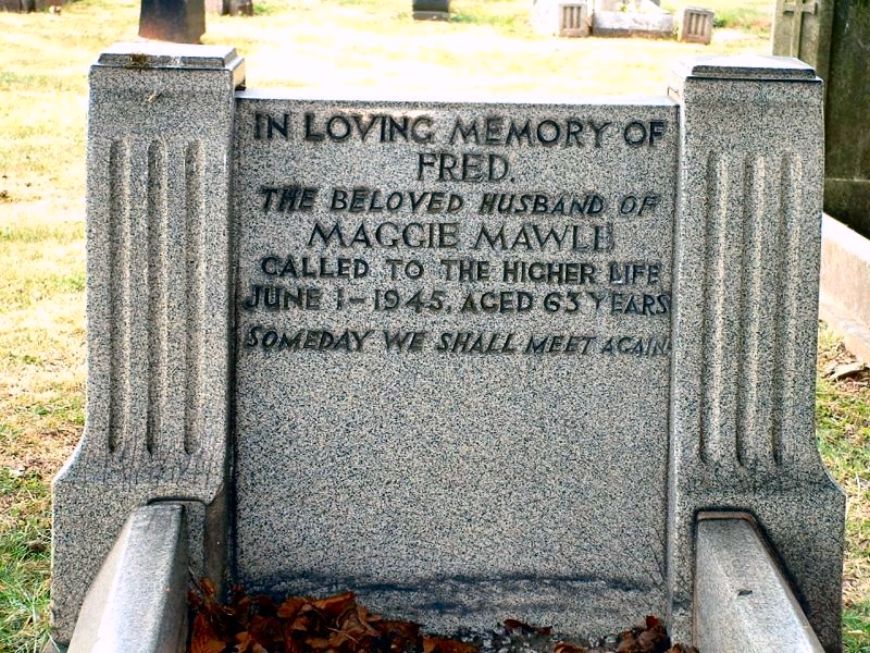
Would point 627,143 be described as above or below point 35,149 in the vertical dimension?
above

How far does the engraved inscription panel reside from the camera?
369 centimetres

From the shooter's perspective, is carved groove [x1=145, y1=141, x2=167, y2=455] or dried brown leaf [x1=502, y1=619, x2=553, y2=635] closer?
carved groove [x1=145, y1=141, x2=167, y2=455]

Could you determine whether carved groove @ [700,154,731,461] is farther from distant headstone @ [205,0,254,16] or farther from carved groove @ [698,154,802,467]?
distant headstone @ [205,0,254,16]

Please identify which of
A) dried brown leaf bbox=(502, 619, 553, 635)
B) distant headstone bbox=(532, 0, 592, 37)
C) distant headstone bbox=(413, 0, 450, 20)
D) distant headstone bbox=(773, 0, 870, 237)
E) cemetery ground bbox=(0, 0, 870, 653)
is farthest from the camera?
distant headstone bbox=(413, 0, 450, 20)

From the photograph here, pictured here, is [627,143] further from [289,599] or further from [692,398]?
[289,599]

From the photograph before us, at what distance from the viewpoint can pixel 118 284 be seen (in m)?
3.62

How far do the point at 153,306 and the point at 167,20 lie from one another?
11.9 m

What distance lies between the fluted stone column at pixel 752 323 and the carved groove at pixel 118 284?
1457mm

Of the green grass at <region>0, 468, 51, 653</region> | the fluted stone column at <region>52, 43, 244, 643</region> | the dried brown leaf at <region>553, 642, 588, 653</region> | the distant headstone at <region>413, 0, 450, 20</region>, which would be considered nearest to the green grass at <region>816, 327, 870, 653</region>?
the dried brown leaf at <region>553, 642, 588, 653</region>

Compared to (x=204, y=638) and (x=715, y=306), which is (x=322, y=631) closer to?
(x=204, y=638)

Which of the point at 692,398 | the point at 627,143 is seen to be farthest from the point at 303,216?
the point at 692,398

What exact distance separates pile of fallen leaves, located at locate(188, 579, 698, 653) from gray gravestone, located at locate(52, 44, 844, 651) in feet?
0.25

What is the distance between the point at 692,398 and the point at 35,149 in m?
8.30

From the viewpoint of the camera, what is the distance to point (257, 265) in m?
3.72
